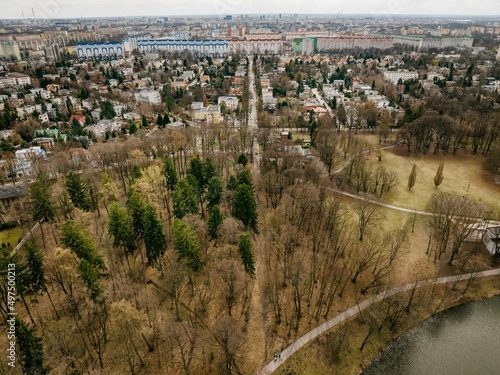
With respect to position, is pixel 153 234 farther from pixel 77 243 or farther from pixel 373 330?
pixel 373 330

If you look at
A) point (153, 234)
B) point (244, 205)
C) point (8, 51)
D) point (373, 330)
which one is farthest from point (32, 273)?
point (8, 51)

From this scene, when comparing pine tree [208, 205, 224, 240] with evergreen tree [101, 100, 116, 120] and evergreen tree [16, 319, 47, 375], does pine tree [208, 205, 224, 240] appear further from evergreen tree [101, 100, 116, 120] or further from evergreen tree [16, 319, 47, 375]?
evergreen tree [101, 100, 116, 120]

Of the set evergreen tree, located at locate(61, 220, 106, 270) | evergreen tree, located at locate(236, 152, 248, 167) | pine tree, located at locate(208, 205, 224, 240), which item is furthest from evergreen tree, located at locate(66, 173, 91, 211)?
evergreen tree, located at locate(236, 152, 248, 167)

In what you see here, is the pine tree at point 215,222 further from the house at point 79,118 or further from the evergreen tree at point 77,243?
the house at point 79,118

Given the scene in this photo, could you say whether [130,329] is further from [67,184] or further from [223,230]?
[67,184]

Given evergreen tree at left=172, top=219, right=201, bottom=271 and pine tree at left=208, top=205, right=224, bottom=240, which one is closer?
evergreen tree at left=172, top=219, right=201, bottom=271

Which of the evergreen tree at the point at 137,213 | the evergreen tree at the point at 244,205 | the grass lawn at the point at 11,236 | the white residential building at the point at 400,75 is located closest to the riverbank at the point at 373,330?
the evergreen tree at the point at 244,205
